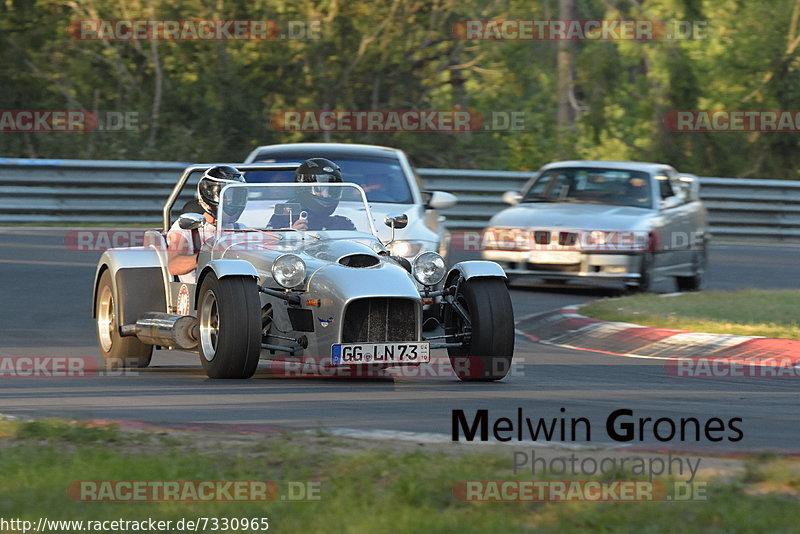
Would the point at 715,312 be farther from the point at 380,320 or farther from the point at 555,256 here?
the point at 380,320

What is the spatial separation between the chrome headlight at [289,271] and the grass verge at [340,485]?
2.52 metres

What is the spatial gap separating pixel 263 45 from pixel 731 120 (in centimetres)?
1051

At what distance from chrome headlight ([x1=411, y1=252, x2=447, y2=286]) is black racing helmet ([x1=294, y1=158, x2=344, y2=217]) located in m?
0.89

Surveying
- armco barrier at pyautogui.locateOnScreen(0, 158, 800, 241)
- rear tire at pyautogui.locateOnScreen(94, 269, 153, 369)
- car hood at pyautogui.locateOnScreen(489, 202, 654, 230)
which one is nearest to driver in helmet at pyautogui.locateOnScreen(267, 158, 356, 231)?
rear tire at pyautogui.locateOnScreen(94, 269, 153, 369)

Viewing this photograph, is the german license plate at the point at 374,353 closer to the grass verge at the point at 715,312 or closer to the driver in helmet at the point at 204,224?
the driver in helmet at the point at 204,224

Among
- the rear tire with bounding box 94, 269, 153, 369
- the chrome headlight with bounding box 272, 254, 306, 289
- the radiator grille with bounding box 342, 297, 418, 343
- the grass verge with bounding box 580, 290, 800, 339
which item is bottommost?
the grass verge with bounding box 580, 290, 800, 339

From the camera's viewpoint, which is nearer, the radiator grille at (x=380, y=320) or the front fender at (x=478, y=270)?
the radiator grille at (x=380, y=320)

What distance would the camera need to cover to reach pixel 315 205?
428 inches

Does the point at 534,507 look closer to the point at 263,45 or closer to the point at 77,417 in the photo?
the point at 77,417

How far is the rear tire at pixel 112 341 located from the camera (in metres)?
11.1

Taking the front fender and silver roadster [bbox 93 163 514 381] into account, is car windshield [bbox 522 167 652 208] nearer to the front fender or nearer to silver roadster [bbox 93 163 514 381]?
silver roadster [bbox 93 163 514 381]

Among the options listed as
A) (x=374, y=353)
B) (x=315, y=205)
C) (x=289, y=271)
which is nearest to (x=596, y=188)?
(x=315, y=205)

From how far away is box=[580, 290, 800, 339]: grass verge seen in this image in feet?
42.5

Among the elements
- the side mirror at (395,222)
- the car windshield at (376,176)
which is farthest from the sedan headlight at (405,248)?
the side mirror at (395,222)
